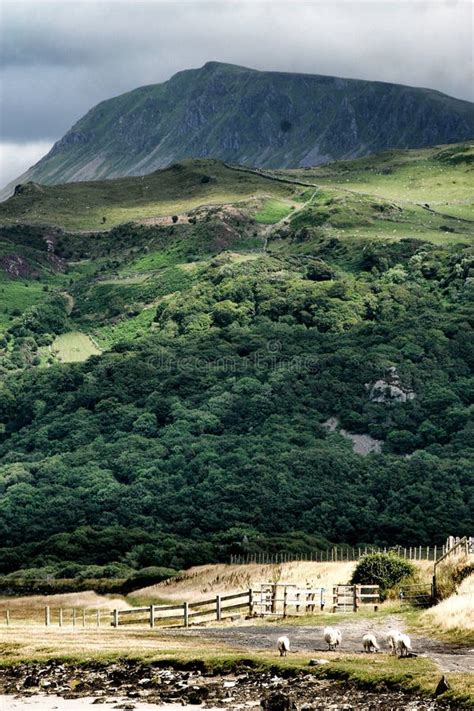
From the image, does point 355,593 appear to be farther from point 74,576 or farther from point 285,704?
point 74,576

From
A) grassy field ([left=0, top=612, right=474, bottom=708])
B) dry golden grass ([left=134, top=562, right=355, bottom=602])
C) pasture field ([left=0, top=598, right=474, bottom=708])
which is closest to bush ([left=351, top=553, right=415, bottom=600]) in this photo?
dry golden grass ([left=134, top=562, right=355, bottom=602])

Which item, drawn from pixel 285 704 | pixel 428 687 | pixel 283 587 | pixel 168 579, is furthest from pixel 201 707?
pixel 168 579

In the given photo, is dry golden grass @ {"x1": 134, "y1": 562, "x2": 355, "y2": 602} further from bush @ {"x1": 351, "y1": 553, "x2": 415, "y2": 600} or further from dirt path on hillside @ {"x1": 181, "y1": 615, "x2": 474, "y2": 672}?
dirt path on hillside @ {"x1": 181, "y1": 615, "x2": 474, "y2": 672}

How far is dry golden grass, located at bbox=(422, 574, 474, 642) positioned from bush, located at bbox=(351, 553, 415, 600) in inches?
354

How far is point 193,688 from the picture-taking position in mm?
56594

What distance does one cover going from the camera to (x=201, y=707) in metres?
53.3

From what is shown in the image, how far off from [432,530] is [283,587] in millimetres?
109599

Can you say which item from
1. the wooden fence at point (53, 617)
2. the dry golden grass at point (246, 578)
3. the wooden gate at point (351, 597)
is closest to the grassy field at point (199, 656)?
the wooden gate at point (351, 597)

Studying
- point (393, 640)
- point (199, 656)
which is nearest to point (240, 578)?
point (199, 656)

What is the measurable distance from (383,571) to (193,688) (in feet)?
86.0

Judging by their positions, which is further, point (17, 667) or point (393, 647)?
point (17, 667)

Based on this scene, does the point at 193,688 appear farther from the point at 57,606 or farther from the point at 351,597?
the point at 57,606

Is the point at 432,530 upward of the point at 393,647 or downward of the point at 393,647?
downward

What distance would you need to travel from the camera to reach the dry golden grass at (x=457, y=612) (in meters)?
63.7
